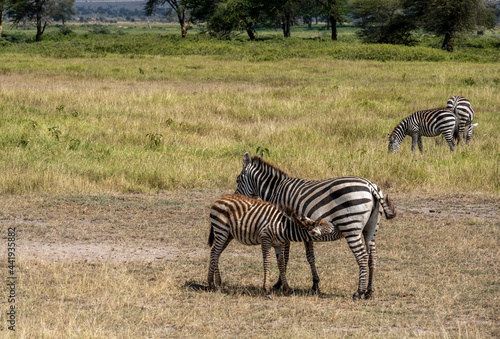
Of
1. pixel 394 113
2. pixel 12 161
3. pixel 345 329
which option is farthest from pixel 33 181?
pixel 394 113

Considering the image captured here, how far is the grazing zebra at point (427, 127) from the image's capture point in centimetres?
1460

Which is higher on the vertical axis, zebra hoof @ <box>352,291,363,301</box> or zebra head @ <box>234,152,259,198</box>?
zebra head @ <box>234,152,259,198</box>

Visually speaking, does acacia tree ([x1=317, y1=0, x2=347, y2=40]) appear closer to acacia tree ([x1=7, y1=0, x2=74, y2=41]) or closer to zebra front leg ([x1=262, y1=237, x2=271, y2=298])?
acacia tree ([x1=7, y1=0, x2=74, y2=41])

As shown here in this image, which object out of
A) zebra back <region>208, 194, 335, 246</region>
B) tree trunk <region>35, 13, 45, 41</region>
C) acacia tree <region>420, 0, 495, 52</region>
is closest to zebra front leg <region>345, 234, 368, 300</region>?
zebra back <region>208, 194, 335, 246</region>

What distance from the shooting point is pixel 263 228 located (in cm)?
649

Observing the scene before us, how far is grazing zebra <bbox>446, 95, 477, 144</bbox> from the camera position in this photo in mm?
15023

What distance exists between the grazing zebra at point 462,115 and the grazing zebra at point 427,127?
344 mm

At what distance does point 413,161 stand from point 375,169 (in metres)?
1.13

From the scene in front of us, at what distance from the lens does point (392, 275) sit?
7.19m

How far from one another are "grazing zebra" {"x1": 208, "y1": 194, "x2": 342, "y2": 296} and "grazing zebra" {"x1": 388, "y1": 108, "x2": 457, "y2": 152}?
8.56 m

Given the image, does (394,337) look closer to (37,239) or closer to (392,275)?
(392,275)

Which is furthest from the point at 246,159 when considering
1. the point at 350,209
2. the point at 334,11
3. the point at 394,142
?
the point at 334,11

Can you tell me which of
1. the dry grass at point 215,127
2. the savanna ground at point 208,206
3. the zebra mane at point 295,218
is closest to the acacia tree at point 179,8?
the dry grass at point 215,127

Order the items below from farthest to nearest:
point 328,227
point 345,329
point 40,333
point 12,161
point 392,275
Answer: point 12,161
point 392,275
point 328,227
point 345,329
point 40,333
